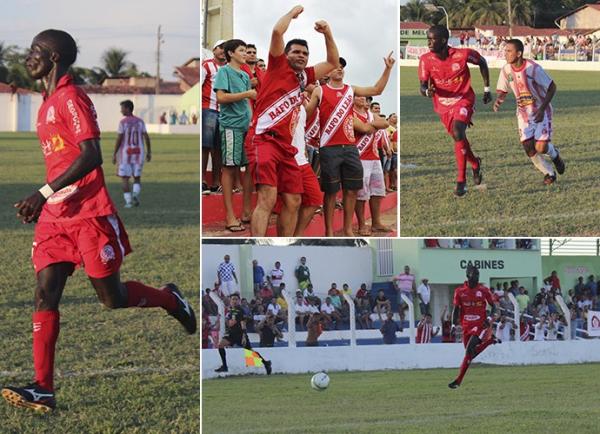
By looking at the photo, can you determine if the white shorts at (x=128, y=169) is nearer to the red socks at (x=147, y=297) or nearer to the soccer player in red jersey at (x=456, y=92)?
the soccer player in red jersey at (x=456, y=92)

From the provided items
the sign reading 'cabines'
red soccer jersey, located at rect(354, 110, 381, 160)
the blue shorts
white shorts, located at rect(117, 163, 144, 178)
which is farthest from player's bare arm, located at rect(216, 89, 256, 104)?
white shorts, located at rect(117, 163, 144, 178)

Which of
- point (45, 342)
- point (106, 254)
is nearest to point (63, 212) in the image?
point (106, 254)

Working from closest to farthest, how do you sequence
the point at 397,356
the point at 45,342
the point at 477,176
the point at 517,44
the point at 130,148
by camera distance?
the point at 45,342 < the point at 517,44 < the point at 477,176 < the point at 397,356 < the point at 130,148

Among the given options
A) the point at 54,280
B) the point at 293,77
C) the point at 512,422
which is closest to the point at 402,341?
the point at 512,422

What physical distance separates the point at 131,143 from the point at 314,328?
11913 mm

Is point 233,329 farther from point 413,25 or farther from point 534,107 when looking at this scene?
point 534,107

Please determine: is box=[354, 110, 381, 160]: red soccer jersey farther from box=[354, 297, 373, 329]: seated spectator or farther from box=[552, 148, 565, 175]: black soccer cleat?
box=[552, 148, 565, 175]: black soccer cleat

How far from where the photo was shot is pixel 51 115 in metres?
7.12

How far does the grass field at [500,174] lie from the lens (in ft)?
28.1

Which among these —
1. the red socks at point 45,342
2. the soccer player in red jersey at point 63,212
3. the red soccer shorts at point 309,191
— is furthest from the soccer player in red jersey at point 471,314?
the red socks at point 45,342

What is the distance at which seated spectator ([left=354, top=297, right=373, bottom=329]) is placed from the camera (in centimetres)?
892

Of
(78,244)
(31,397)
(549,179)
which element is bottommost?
(31,397)

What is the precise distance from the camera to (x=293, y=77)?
8.13m

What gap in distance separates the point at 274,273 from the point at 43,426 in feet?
5.80
